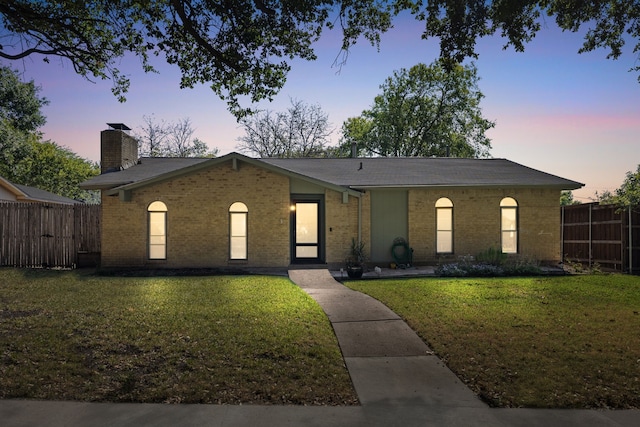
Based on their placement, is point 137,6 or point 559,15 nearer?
point 559,15

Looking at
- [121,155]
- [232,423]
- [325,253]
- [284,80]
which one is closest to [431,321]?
[232,423]

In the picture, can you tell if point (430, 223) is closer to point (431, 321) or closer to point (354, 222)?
point (354, 222)

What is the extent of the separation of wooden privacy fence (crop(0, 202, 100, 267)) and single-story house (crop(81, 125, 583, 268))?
148 cm

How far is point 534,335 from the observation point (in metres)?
6.68

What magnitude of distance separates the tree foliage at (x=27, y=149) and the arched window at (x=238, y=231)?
17.4 m

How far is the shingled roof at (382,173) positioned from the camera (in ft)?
49.4

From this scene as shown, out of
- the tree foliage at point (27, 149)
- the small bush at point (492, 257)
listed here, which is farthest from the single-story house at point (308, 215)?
the tree foliage at point (27, 149)

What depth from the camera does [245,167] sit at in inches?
581

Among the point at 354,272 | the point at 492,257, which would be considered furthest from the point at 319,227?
the point at 492,257

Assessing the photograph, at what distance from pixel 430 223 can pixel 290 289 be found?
6.80 meters

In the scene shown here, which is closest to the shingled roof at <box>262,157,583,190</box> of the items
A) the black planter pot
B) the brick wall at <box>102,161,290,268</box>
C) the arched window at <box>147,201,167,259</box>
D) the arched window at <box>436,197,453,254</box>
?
the arched window at <box>436,197,453,254</box>

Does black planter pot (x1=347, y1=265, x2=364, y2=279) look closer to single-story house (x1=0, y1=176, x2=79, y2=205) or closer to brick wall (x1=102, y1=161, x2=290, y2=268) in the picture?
brick wall (x1=102, y1=161, x2=290, y2=268)

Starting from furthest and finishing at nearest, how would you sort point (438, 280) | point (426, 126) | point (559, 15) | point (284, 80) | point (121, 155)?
point (426, 126) → point (121, 155) → point (438, 280) → point (284, 80) → point (559, 15)

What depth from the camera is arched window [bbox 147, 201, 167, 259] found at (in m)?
14.9
